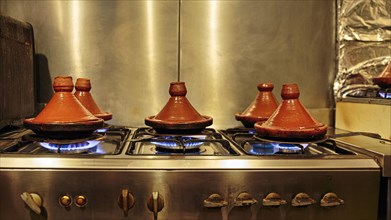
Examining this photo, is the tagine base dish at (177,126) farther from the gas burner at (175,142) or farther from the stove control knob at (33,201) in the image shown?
the stove control knob at (33,201)

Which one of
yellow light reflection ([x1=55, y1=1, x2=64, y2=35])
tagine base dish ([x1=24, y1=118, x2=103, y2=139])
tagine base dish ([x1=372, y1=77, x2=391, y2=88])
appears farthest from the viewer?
yellow light reflection ([x1=55, y1=1, x2=64, y2=35])

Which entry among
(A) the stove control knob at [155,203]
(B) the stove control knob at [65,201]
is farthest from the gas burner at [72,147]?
(A) the stove control knob at [155,203]

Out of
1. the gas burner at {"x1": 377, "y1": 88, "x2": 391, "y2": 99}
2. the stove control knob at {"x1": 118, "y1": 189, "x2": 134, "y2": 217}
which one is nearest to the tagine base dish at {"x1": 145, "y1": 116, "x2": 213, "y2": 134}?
the stove control knob at {"x1": 118, "y1": 189, "x2": 134, "y2": 217}

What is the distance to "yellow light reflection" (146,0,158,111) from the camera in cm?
139

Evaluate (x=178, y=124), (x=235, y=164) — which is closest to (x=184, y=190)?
(x=235, y=164)

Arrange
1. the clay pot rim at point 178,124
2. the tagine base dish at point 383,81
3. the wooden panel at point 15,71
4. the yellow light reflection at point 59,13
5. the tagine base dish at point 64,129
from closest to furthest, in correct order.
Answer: the tagine base dish at point 64,129 → the clay pot rim at point 178,124 → the wooden panel at point 15,71 → the tagine base dish at point 383,81 → the yellow light reflection at point 59,13

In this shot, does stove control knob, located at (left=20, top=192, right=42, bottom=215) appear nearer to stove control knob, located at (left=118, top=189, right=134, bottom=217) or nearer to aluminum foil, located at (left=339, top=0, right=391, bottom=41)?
stove control knob, located at (left=118, top=189, right=134, bottom=217)

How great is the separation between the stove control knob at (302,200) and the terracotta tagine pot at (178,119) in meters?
0.33

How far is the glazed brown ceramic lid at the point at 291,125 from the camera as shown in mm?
896

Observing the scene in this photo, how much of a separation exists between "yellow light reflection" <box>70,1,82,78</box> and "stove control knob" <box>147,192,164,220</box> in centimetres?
77

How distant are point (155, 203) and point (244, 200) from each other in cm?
19

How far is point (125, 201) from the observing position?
769 mm

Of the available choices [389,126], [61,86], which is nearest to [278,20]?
[389,126]

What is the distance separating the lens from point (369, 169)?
831 millimetres
